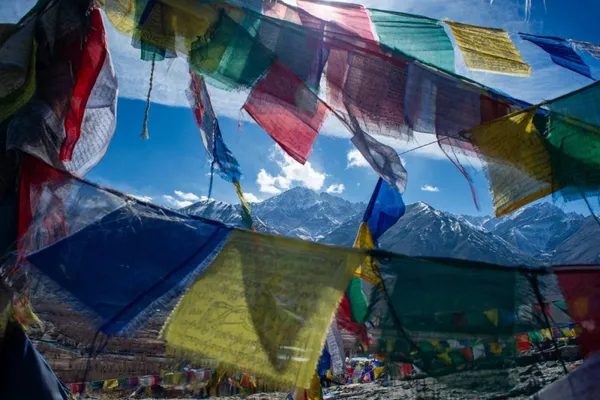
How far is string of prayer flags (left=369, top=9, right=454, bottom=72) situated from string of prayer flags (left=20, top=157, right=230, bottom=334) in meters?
2.88

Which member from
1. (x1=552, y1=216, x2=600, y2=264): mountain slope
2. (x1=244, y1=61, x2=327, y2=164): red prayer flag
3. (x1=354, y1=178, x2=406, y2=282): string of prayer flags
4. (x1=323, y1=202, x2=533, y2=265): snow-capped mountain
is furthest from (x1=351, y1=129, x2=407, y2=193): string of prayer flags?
(x1=323, y1=202, x2=533, y2=265): snow-capped mountain

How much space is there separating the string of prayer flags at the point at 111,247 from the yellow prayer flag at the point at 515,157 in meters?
2.65

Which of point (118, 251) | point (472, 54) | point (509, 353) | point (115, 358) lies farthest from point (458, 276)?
point (115, 358)

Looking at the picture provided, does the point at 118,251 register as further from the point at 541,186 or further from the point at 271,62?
the point at 541,186

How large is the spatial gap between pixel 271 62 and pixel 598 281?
3122 millimetres

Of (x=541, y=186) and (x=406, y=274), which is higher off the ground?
(x=541, y=186)

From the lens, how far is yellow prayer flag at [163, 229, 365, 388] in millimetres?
2547

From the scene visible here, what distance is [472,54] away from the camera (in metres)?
4.80

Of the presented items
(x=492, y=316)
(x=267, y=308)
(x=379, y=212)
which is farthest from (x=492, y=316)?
(x=379, y=212)

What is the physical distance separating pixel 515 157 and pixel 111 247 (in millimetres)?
3623

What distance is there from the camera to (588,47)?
5.11 metres

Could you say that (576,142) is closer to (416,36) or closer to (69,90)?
(416,36)

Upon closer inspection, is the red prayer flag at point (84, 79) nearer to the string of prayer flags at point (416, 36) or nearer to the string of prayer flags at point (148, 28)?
→ the string of prayer flags at point (148, 28)

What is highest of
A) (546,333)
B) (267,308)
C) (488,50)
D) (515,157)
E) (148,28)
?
(488,50)
